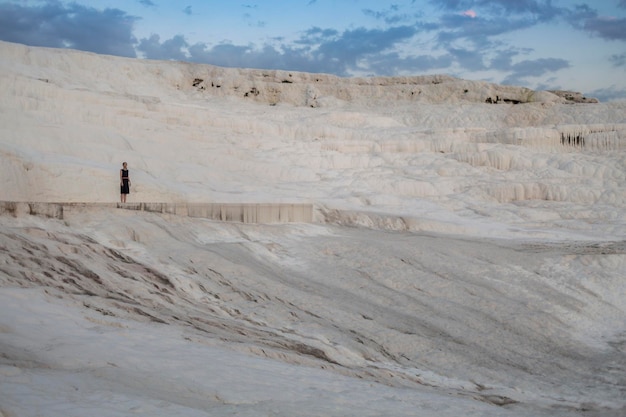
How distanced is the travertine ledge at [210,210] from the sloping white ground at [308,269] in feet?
0.88

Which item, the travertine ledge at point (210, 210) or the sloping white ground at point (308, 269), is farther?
the travertine ledge at point (210, 210)

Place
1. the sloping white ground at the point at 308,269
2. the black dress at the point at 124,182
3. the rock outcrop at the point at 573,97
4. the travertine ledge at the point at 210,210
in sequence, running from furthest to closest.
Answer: the rock outcrop at the point at 573,97, the black dress at the point at 124,182, the travertine ledge at the point at 210,210, the sloping white ground at the point at 308,269

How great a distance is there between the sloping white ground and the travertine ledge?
27cm

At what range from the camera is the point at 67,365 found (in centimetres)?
637

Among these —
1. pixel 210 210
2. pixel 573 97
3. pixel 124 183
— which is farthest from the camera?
pixel 573 97

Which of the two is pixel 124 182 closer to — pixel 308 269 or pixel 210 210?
pixel 210 210

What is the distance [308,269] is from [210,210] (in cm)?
265

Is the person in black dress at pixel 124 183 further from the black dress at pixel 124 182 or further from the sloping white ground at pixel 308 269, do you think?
the sloping white ground at pixel 308 269

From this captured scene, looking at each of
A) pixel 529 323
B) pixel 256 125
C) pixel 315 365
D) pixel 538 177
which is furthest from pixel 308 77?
pixel 315 365

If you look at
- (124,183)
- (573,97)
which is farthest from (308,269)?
(573,97)

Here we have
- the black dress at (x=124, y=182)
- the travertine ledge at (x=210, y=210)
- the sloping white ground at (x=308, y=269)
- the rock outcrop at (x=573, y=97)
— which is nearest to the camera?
the sloping white ground at (x=308, y=269)

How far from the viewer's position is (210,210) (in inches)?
600

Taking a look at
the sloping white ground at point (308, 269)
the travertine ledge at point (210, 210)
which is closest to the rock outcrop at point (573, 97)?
the sloping white ground at point (308, 269)

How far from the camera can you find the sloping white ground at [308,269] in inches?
273
